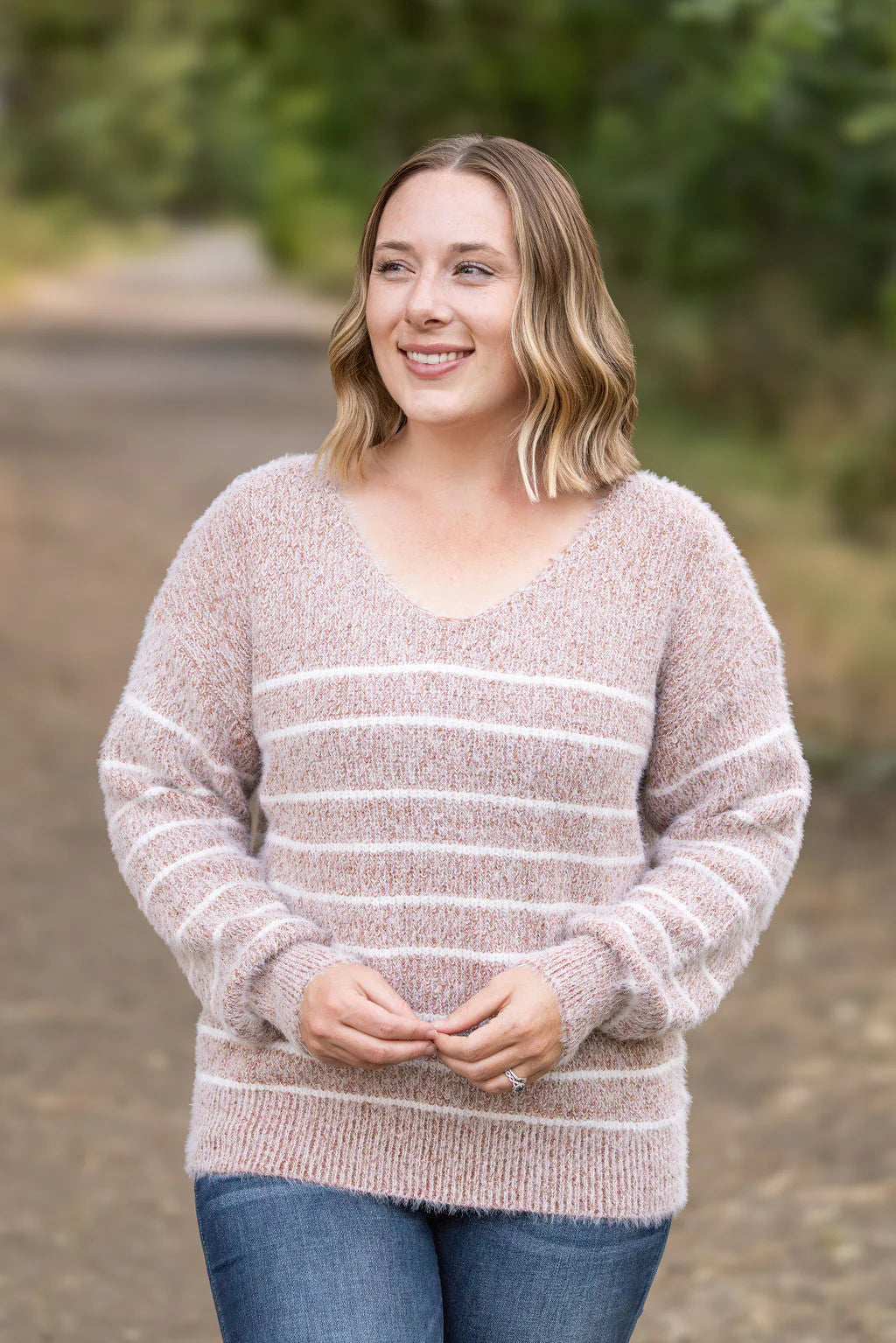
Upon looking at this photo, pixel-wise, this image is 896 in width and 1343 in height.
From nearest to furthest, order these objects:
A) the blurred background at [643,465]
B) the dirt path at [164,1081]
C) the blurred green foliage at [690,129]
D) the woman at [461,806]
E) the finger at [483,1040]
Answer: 1. the finger at [483,1040]
2. the woman at [461,806]
3. the dirt path at [164,1081]
4. the blurred background at [643,465]
5. the blurred green foliage at [690,129]

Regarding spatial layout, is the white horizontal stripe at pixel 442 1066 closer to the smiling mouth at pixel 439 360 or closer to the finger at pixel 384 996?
the finger at pixel 384 996

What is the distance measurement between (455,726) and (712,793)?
33cm

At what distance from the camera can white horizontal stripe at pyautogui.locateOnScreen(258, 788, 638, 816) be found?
2.00 m

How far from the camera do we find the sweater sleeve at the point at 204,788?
6.64 feet

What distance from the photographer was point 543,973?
1.94 metres

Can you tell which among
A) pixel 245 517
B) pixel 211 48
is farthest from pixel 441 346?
pixel 211 48

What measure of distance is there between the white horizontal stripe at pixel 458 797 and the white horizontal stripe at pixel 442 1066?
Answer: 238 millimetres

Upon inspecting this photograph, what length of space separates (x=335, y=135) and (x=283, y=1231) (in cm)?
2225

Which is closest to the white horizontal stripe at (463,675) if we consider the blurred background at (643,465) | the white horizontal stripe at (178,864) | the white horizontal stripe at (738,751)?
the white horizontal stripe at (738,751)

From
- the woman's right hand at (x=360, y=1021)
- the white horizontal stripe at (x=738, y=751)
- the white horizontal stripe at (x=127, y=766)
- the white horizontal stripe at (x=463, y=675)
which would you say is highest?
the white horizontal stripe at (x=463, y=675)

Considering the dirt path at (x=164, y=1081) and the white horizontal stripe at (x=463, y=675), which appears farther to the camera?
the dirt path at (x=164, y=1081)

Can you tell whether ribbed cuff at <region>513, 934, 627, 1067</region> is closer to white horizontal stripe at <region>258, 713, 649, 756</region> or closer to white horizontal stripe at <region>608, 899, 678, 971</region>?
white horizontal stripe at <region>608, 899, 678, 971</region>

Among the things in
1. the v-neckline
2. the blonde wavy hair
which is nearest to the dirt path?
the v-neckline

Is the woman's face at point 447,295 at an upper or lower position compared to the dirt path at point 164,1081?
upper
